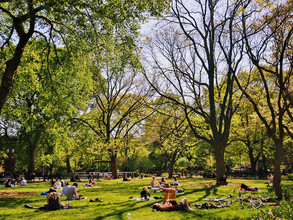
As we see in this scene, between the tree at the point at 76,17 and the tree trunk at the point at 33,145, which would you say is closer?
the tree at the point at 76,17

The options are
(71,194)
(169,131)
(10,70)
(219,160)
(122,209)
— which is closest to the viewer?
(122,209)

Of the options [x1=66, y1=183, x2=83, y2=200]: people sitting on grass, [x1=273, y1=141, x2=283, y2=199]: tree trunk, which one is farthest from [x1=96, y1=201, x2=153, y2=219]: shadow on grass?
[x1=273, y1=141, x2=283, y2=199]: tree trunk

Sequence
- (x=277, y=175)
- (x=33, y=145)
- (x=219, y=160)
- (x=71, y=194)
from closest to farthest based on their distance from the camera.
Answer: (x=277, y=175), (x=71, y=194), (x=219, y=160), (x=33, y=145)

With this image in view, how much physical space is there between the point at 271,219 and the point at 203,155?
161 feet

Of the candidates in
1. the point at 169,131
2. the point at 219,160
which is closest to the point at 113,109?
the point at 169,131

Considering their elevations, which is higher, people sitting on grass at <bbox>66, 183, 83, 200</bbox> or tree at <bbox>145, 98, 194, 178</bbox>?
tree at <bbox>145, 98, 194, 178</bbox>

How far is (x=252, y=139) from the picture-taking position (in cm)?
3531

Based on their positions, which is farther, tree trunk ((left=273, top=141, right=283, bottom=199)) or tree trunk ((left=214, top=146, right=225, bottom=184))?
tree trunk ((left=214, top=146, right=225, bottom=184))

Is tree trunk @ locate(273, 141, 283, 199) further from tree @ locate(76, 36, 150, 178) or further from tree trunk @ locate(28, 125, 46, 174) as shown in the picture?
tree trunk @ locate(28, 125, 46, 174)

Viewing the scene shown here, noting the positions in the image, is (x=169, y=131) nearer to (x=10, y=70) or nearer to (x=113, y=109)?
(x=113, y=109)

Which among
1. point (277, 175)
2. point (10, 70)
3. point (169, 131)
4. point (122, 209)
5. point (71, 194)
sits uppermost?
point (10, 70)

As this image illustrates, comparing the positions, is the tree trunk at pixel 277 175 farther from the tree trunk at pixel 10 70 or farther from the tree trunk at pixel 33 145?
the tree trunk at pixel 33 145

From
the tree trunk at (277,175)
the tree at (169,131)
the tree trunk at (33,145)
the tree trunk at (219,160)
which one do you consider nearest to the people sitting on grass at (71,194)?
the tree at (169,131)

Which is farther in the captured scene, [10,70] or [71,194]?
[71,194]
